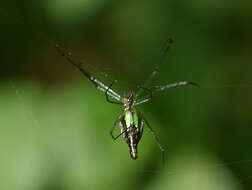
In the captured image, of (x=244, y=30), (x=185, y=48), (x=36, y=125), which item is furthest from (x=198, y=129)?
(x=36, y=125)

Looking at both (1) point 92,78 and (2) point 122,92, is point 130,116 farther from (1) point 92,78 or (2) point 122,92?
(1) point 92,78

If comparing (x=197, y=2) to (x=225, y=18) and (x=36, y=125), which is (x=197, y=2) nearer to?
(x=225, y=18)

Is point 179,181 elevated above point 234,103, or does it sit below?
below

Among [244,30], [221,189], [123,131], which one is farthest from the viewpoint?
[244,30]

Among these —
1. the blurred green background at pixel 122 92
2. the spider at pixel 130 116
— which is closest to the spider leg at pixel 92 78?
the spider at pixel 130 116

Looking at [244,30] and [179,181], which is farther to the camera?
[244,30]

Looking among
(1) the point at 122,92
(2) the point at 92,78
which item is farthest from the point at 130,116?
(2) the point at 92,78

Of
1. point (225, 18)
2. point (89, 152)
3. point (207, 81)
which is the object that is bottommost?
point (89, 152)

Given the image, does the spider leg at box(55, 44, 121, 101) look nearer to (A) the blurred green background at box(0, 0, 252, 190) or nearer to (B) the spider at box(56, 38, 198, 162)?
(B) the spider at box(56, 38, 198, 162)

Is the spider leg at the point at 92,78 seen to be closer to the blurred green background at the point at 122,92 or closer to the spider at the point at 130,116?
the spider at the point at 130,116

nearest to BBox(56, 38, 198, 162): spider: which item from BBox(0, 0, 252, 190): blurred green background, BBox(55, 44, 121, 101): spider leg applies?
BBox(55, 44, 121, 101): spider leg
